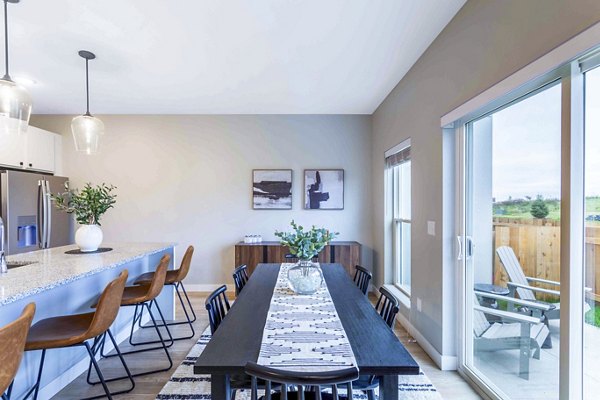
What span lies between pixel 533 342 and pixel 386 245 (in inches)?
89.3

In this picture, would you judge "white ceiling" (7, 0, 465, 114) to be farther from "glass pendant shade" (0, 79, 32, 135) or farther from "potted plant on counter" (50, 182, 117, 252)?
"potted plant on counter" (50, 182, 117, 252)

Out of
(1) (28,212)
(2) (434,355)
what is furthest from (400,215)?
(1) (28,212)

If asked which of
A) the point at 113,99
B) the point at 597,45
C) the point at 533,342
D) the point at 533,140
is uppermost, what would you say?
the point at 113,99

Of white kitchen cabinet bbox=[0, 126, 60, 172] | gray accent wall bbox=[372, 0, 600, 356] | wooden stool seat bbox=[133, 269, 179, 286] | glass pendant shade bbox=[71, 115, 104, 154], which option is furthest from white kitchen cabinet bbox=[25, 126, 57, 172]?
gray accent wall bbox=[372, 0, 600, 356]

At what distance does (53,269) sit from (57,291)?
10.6 inches

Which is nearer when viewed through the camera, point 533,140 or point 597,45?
point 597,45

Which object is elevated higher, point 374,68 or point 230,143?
point 374,68

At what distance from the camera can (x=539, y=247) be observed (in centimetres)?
161

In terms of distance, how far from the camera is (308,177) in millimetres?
4535

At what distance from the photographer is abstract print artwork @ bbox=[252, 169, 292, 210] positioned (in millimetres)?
4527

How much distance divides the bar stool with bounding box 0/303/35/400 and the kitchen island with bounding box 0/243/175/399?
0.31 meters

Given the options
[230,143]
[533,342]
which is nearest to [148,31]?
[230,143]

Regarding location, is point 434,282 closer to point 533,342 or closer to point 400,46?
point 533,342

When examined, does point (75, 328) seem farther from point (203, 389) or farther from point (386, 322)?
point (386, 322)
